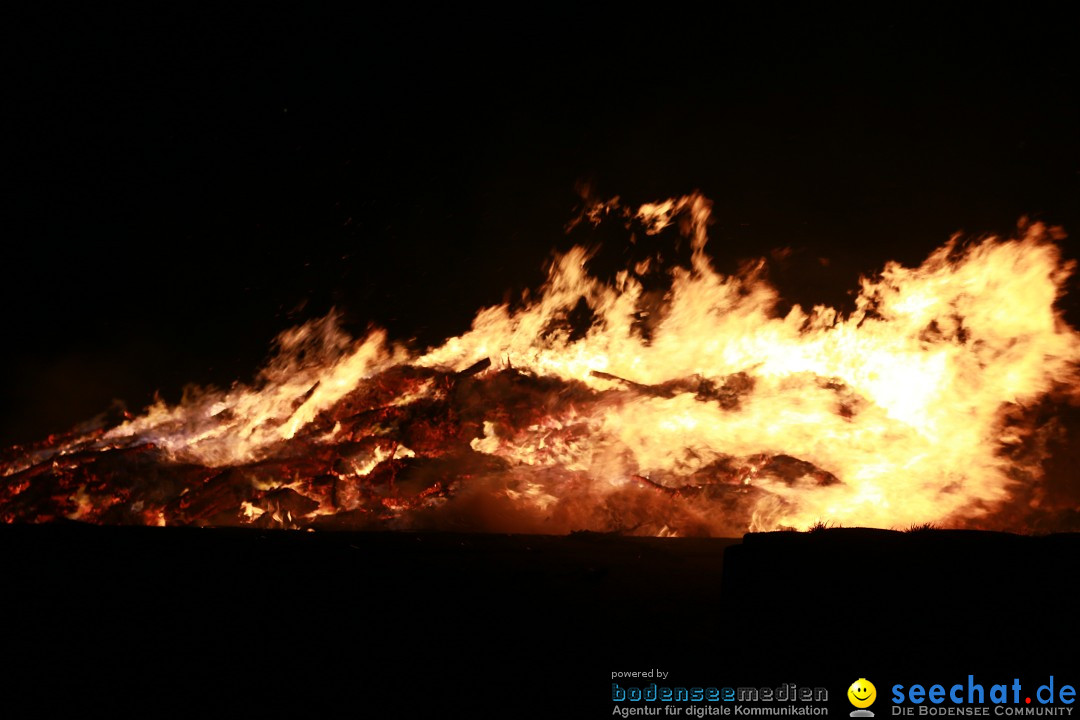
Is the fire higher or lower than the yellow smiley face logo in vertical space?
higher

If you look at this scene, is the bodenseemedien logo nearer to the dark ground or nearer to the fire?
the dark ground

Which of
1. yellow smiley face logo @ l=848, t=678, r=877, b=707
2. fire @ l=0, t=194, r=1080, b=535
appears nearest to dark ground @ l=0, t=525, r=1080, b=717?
yellow smiley face logo @ l=848, t=678, r=877, b=707

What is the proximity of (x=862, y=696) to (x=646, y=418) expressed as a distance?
23.5 feet

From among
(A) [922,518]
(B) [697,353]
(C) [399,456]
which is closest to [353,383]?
(C) [399,456]

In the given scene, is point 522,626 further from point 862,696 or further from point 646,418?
point 646,418

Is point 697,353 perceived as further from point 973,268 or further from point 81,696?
point 81,696

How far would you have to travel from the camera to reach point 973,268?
8.34m

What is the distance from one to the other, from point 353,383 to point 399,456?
5.07 ft

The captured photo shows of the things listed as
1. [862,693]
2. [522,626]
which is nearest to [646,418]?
[522,626]

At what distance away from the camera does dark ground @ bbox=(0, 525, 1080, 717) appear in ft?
8.86

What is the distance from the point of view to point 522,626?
414 centimetres

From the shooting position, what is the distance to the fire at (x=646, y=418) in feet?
27.5

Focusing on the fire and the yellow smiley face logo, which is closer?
the yellow smiley face logo

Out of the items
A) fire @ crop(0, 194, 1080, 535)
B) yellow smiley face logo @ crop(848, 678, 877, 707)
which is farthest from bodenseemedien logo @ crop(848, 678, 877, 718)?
fire @ crop(0, 194, 1080, 535)
